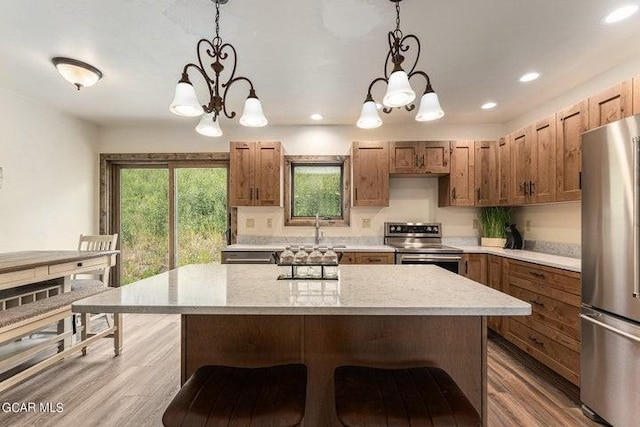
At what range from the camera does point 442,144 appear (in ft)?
12.8

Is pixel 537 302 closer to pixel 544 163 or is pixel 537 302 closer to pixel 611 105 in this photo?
pixel 544 163

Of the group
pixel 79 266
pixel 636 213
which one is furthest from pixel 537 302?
pixel 79 266

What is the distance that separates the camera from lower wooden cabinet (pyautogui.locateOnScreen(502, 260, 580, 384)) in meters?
2.32

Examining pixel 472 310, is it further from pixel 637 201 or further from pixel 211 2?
pixel 211 2

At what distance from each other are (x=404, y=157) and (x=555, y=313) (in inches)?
87.7

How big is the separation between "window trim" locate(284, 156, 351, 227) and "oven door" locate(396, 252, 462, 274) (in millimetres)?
1013

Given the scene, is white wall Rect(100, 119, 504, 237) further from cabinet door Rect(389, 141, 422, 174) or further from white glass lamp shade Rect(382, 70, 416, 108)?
white glass lamp shade Rect(382, 70, 416, 108)

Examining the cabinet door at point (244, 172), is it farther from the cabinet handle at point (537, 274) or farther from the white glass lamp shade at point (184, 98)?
the cabinet handle at point (537, 274)

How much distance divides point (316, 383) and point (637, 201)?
80.3 inches

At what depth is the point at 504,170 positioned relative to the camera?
364cm

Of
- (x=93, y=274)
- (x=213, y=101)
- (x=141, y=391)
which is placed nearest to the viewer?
(x=213, y=101)

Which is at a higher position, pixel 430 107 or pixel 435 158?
pixel 435 158

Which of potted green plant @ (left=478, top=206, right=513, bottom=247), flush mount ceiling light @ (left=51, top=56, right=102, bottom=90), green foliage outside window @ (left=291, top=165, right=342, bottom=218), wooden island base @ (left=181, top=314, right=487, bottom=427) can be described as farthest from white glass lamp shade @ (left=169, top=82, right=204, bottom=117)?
potted green plant @ (left=478, top=206, right=513, bottom=247)

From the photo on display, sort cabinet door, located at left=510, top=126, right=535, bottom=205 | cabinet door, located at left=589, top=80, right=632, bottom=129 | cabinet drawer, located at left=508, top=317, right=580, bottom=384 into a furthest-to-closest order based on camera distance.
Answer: cabinet door, located at left=510, top=126, right=535, bottom=205 < cabinet drawer, located at left=508, top=317, right=580, bottom=384 < cabinet door, located at left=589, top=80, right=632, bottom=129
